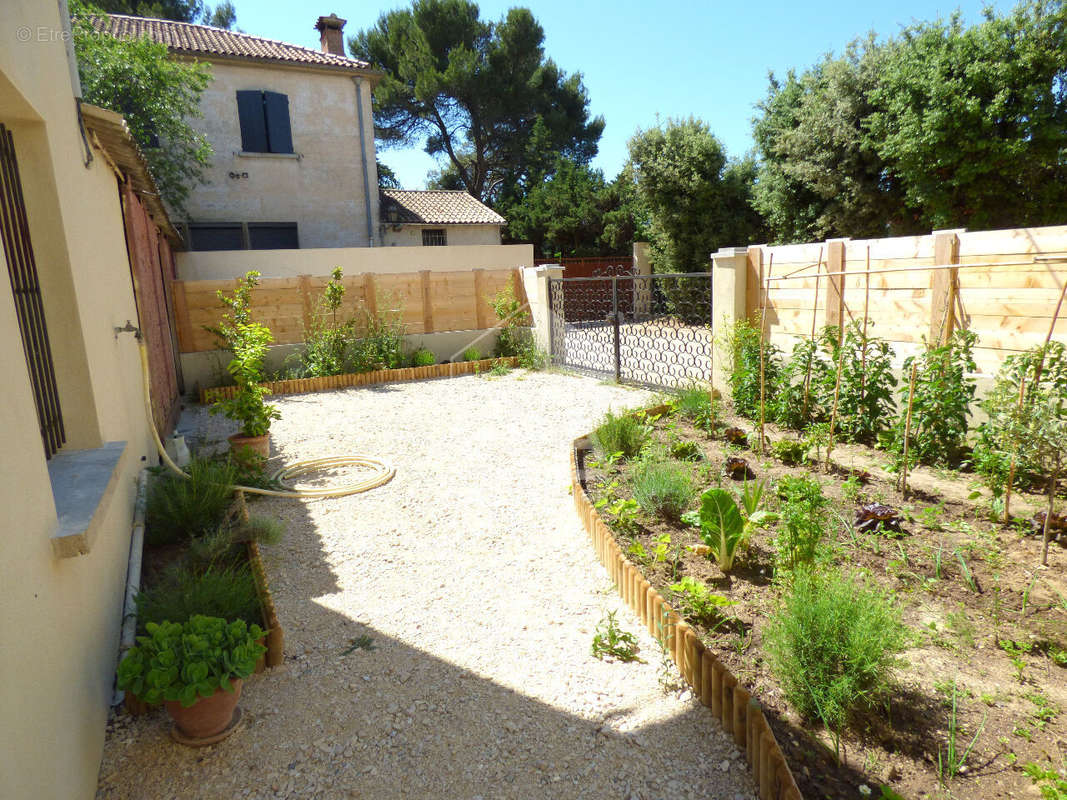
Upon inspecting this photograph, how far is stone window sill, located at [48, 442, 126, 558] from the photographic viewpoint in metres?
1.99

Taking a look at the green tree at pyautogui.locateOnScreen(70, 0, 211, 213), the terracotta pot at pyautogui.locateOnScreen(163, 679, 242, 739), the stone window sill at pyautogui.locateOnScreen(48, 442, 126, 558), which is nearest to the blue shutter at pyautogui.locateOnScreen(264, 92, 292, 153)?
A: the green tree at pyautogui.locateOnScreen(70, 0, 211, 213)

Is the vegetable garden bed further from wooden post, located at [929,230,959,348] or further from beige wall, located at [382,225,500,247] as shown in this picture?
beige wall, located at [382,225,500,247]

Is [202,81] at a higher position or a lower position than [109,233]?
higher

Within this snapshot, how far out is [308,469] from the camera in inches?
235

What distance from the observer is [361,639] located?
3156mm

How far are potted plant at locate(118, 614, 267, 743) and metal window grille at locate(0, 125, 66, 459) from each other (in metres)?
1.06

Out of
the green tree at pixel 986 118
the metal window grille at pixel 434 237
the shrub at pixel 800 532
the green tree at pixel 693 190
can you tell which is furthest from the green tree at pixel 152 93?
the green tree at pixel 986 118

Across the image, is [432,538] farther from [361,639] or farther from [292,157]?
[292,157]

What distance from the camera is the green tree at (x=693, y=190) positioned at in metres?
17.7

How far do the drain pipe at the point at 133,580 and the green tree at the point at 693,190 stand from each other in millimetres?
15947

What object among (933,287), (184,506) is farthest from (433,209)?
(184,506)

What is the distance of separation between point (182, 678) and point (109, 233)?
12.2ft

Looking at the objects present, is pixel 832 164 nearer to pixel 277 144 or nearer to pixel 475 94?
pixel 277 144

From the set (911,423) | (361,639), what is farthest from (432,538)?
(911,423)
